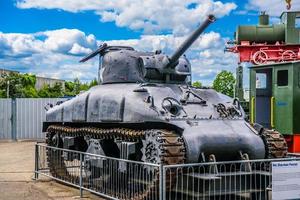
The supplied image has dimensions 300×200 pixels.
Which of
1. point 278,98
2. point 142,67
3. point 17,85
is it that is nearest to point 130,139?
point 142,67

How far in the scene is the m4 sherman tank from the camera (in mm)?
10188

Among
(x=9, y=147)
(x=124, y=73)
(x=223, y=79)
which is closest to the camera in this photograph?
(x=124, y=73)

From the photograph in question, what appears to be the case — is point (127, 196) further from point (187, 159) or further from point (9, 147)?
point (9, 147)

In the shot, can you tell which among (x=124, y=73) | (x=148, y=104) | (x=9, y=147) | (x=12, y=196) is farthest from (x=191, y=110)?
(x=9, y=147)

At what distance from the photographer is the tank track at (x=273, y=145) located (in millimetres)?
11062

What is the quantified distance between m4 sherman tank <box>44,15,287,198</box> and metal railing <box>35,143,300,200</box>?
29 cm

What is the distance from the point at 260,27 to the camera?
78.7ft

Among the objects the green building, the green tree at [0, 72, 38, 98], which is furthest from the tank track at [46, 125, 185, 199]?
the green tree at [0, 72, 38, 98]

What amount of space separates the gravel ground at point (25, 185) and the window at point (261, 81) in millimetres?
6938

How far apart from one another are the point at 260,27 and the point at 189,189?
15.3 meters

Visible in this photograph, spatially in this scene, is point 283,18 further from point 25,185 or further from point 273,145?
point 25,185

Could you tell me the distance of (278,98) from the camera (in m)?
16.2

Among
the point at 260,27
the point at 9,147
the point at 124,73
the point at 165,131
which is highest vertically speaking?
the point at 260,27

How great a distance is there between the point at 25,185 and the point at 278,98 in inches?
297
